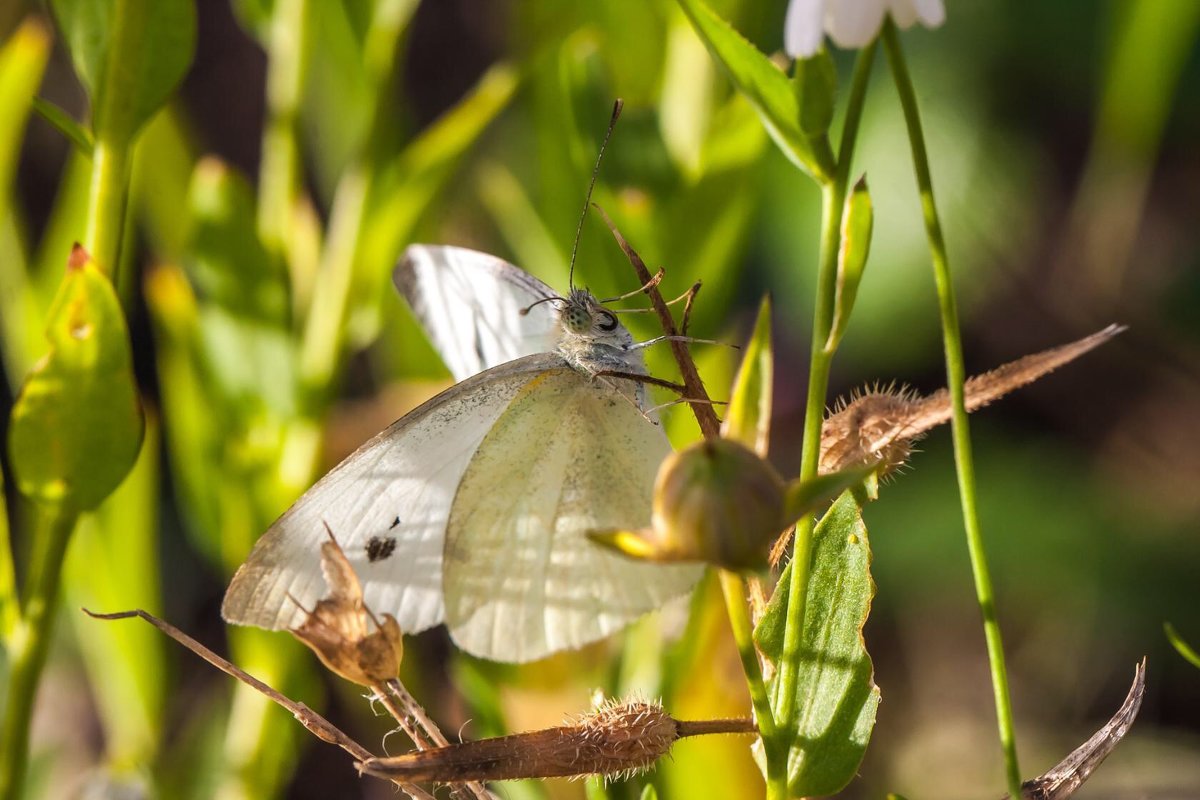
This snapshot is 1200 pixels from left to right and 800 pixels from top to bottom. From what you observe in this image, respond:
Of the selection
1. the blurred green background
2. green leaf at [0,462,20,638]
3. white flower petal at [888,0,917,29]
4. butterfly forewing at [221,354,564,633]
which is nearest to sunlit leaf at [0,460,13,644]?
green leaf at [0,462,20,638]

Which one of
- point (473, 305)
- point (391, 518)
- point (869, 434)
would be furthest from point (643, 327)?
point (869, 434)

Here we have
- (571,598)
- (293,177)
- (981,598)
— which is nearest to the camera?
(981,598)

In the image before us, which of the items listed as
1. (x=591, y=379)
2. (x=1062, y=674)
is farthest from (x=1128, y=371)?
(x=591, y=379)

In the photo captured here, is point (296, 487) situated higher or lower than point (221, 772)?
higher

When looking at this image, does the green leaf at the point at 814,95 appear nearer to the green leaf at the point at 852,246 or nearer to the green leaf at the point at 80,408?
the green leaf at the point at 852,246

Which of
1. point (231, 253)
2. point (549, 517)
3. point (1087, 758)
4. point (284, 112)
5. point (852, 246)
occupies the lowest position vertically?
point (1087, 758)

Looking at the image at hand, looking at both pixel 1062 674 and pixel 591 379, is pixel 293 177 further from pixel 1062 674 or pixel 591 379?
pixel 1062 674

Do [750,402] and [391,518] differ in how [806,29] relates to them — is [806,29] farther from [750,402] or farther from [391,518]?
[391,518]
